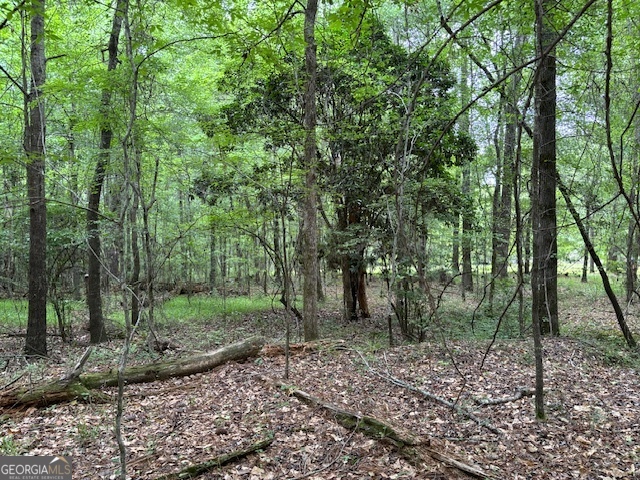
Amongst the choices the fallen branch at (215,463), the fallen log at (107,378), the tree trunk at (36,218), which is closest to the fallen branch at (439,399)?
the fallen branch at (215,463)

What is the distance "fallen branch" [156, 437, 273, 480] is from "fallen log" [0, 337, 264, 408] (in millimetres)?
2175

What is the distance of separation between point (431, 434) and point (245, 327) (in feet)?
24.4

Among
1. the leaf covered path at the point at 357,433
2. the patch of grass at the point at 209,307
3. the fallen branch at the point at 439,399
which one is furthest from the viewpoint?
the patch of grass at the point at 209,307

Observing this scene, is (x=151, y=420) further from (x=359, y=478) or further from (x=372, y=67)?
(x=372, y=67)

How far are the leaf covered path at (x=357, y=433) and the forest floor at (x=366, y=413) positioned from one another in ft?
0.05

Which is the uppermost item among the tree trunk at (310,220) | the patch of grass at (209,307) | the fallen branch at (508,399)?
the tree trunk at (310,220)

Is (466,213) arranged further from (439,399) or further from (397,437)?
(397,437)

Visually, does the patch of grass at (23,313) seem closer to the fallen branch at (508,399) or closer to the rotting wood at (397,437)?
the rotting wood at (397,437)

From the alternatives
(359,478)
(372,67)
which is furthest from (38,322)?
(372,67)

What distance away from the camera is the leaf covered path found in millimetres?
3393

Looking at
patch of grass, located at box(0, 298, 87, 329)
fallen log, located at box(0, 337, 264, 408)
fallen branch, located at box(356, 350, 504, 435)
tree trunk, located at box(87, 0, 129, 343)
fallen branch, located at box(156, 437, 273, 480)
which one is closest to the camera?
fallen branch, located at box(156, 437, 273, 480)

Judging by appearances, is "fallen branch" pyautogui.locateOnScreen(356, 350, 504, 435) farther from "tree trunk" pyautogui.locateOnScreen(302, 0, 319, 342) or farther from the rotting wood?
A: "tree trunk" pyautogui.locateOnScreen(302, 0, 319, 342)

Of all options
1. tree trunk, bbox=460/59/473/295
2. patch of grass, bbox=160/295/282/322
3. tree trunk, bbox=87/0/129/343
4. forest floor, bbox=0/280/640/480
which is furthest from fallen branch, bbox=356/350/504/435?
patch of grass, bbox=160/295/282/322

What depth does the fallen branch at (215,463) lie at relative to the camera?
10.7ft
